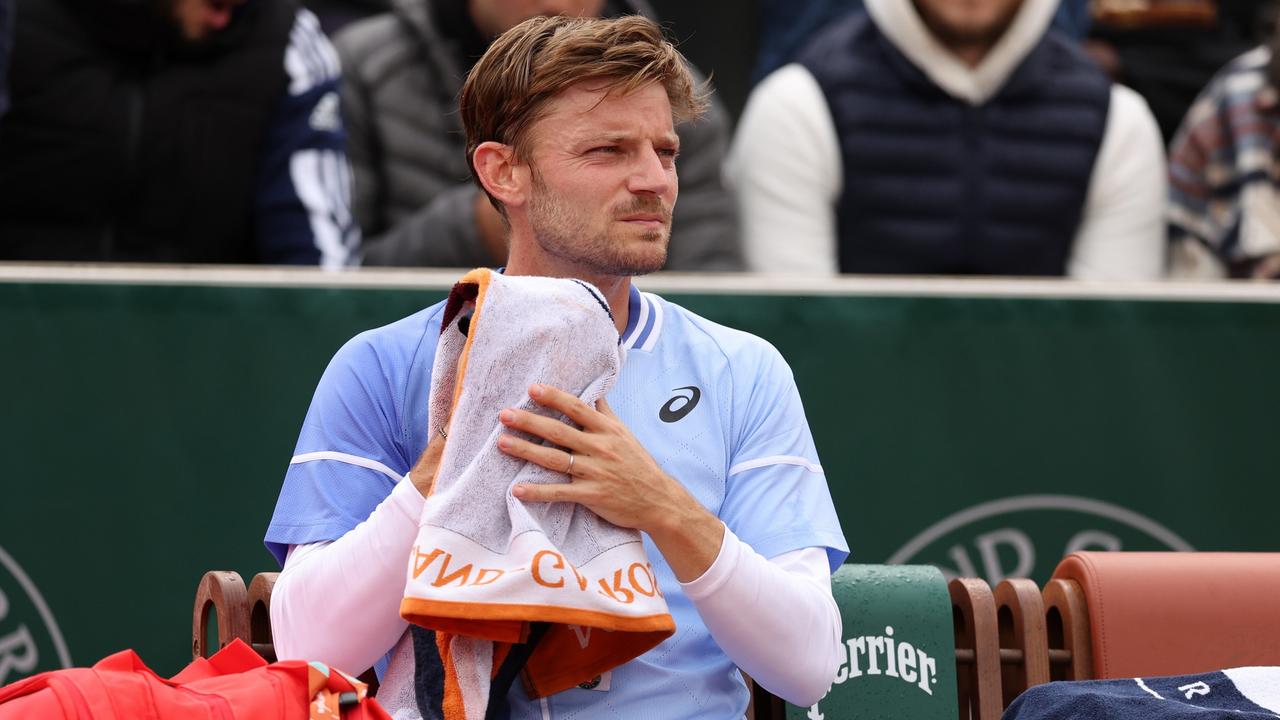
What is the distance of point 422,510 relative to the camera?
91.1 inches

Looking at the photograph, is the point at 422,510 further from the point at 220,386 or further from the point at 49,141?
the point at 49,141

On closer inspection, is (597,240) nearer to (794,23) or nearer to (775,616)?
(775,616)

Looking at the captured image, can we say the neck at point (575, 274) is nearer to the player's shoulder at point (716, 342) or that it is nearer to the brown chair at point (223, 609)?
the player's shoulder at point (716, 342)

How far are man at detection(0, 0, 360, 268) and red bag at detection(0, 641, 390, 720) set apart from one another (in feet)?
6.59

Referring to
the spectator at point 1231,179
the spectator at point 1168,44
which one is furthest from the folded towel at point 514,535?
the spectator at point 1168,44

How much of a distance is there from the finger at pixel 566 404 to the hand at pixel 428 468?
14cm

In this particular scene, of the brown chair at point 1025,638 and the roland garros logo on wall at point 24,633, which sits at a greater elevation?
the brown chair at point 1025,638

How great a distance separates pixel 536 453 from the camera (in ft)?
7.50

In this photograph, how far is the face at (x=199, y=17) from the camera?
13.8 ft

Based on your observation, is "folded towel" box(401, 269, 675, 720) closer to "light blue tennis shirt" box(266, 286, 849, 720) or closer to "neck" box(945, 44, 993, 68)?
"light blue tennis shirt" box(266, 286, 849, 720)

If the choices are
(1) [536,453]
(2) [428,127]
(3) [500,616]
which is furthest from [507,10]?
(3) [500,616]

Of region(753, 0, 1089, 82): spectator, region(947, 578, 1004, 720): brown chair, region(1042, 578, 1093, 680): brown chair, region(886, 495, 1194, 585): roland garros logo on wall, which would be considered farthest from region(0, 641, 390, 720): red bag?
region(753, 0, 1089, 82): spectator

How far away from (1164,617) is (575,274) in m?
1.03

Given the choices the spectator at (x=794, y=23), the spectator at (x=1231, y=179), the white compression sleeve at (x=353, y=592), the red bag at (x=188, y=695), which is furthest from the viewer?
the spectator at (x=794, y=23)
